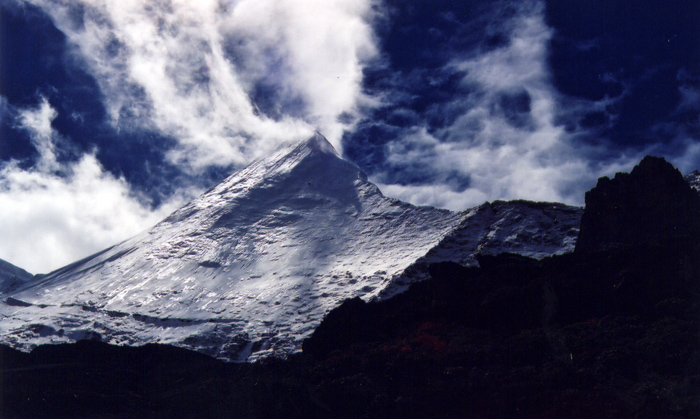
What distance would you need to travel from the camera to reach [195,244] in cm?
7644

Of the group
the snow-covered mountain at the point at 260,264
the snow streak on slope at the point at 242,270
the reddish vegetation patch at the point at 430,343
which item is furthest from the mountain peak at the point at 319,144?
the reddish vegetation patch at the point at 430,343

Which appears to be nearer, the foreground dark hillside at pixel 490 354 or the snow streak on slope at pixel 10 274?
the foreground dark hillside at pixel 490 354

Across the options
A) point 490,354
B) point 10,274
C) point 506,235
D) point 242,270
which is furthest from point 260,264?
→ point 10,274

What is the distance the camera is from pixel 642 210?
148 ft

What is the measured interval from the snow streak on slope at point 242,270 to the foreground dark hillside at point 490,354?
5073 mm

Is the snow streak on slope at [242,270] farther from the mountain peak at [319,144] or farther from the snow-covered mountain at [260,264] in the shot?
the mountain peak at [319,144]

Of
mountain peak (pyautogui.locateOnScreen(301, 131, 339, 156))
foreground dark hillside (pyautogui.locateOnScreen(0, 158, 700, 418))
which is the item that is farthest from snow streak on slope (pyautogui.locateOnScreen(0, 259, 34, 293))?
mountain peak (pyautogui.locateOnScreen(301, 131, 339, 156))

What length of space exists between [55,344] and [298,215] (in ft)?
126

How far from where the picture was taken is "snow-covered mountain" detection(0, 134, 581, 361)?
2084 inches

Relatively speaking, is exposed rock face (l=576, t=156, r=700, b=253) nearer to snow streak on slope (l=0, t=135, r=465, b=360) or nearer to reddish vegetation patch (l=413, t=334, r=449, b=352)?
reddish vegetation patch (l=413, t=334, r=449, b=352)

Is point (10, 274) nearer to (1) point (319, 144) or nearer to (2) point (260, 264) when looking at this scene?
(2) point (260, 264)

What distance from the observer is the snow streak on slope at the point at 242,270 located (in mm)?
53938

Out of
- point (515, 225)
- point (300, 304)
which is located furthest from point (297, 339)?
point (515, 225)

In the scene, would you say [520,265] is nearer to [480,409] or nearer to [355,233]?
[480,409]
